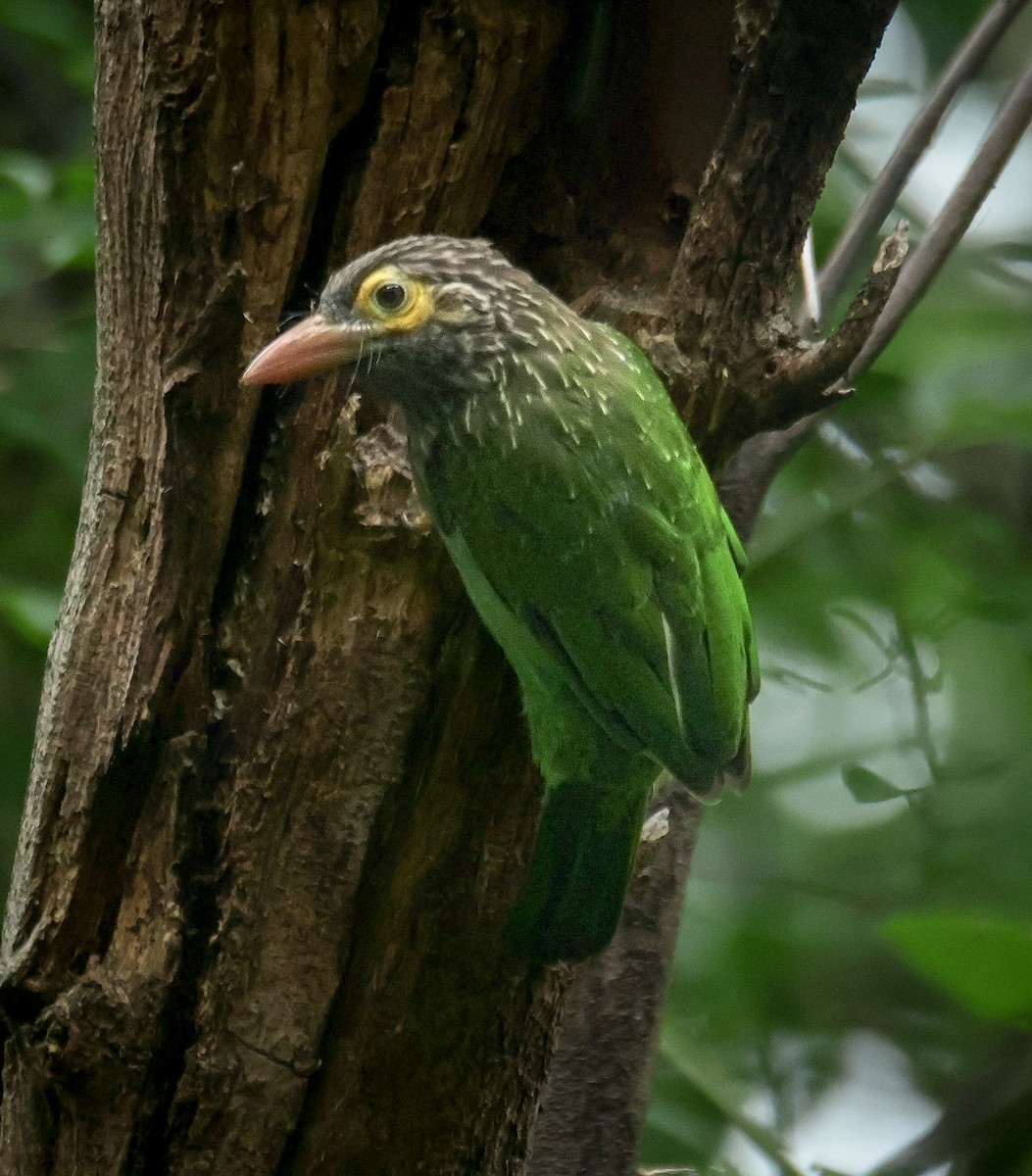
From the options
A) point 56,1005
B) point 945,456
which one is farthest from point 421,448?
point 945,456

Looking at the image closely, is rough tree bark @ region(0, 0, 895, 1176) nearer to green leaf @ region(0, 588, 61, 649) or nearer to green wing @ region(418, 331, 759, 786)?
green wing @ region(418, 331, 759, 786)

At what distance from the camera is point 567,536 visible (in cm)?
186

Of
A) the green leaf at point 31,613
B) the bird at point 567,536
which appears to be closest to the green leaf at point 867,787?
A: the bird at point 567,536

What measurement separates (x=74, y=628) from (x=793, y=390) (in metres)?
1.10

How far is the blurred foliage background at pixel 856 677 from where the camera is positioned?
292cm

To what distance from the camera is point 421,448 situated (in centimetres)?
190

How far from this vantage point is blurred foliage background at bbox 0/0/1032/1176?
2.92 meters

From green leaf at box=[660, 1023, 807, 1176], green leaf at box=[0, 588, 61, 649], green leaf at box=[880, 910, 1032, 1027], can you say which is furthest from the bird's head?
green leaf at box=[660, 1023, 807, 1176]

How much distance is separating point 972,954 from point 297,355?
1600 millimetres

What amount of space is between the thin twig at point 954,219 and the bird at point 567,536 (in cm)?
75

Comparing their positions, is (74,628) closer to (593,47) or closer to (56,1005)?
(56,1005)

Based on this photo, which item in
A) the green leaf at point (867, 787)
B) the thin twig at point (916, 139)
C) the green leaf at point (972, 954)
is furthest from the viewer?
the green leaf at point (867, 787)

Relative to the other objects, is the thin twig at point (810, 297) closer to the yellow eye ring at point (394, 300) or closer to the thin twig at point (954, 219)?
the thin twig at point (954, 219)

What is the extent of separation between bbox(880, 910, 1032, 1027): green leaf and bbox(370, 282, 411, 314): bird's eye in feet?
4.53
